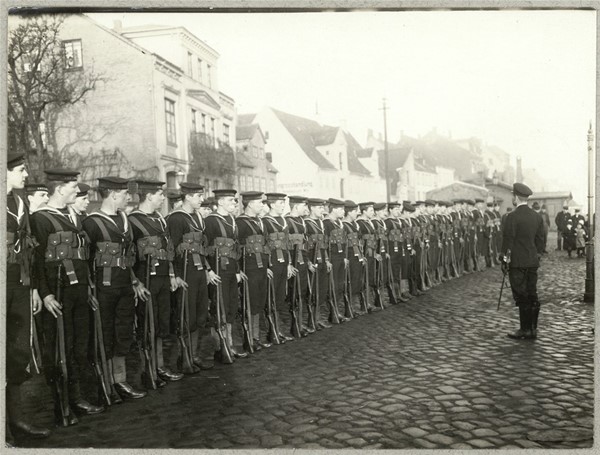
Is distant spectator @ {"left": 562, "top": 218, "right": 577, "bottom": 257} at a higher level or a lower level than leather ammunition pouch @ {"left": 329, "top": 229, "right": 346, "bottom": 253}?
lower

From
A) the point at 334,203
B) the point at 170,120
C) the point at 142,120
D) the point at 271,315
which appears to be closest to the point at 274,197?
the point at 334,203

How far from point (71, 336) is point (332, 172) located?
39744 millimetres

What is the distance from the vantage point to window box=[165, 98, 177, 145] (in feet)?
38.8

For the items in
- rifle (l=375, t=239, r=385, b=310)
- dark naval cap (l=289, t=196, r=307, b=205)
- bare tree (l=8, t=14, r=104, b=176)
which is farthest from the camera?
rifle (l=375, t=239, r=385, b=310)

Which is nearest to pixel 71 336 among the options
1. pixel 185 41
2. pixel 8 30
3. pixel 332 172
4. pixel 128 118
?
pixel 8 30

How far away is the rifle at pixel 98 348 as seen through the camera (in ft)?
17.1

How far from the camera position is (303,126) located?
43625mm

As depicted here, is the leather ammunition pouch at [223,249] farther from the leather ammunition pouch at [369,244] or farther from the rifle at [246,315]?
the leather ammunition pouch at [369,244]

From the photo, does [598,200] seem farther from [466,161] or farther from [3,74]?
[466,161]

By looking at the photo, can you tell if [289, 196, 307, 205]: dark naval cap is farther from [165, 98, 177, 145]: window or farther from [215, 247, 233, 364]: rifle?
[165, 98, 177, 145]: window

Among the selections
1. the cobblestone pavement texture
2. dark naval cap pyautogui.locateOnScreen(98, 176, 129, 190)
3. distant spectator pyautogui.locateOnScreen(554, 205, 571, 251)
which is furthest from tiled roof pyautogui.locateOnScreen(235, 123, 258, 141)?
dark naval cap pyautogui.locateOnScreen(98, 176, 129, 190)

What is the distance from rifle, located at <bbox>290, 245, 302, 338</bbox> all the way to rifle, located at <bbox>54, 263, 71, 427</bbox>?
4.11 metres

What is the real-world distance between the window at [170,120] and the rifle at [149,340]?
21.1 feet

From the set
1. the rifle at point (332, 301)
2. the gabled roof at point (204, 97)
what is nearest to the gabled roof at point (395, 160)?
the gabled roof at point (204, 97)
